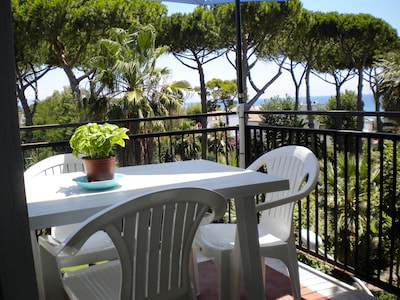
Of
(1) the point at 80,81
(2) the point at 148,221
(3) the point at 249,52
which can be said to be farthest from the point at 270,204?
(3) the point at 249,52

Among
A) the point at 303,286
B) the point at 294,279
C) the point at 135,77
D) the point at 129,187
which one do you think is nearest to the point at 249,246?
the point at 294,279

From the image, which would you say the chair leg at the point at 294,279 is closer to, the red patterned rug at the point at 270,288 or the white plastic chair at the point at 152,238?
the red patterned rug at the point at 270,288

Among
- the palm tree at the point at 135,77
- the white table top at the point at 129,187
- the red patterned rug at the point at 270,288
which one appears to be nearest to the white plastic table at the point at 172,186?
the white table top at the point at 129,187

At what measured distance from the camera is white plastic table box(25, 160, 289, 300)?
140cm

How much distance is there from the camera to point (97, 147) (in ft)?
5.39

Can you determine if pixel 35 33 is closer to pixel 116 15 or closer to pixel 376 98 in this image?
pixel 116 15

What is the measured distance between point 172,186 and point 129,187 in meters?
0.26

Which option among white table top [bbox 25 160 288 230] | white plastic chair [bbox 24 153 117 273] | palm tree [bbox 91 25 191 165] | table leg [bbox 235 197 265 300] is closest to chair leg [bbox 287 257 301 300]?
table leg [bbox 235 197 265 300]

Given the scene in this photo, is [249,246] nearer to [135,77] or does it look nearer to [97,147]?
[97,147]

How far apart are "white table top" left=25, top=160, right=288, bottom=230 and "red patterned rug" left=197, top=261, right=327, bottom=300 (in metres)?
0.73

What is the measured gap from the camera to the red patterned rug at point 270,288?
2.21m

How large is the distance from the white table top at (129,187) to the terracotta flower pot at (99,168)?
0.21ft

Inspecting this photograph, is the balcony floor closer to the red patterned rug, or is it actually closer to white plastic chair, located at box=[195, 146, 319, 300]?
the red patterned rug

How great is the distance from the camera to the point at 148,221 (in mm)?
1216
